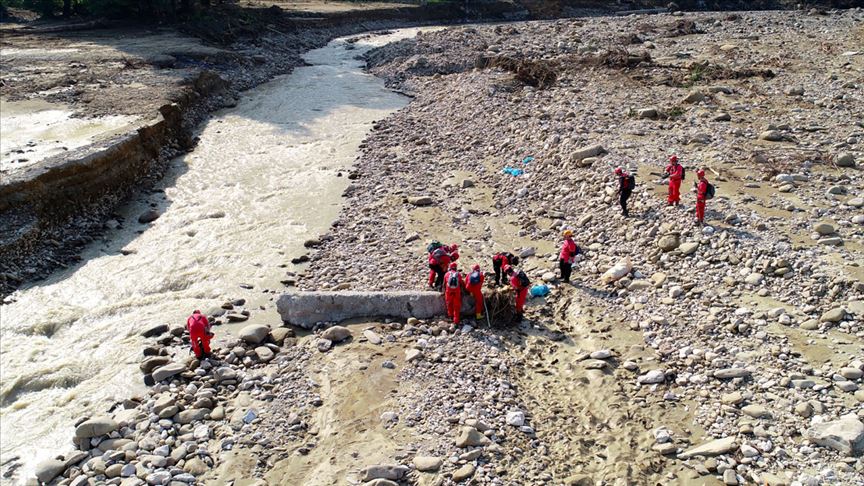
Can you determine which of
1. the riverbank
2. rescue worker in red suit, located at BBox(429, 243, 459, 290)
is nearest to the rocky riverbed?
rescue worker in red suit, located at BBox(429, 243, 459, 290)

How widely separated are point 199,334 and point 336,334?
239 centimetres

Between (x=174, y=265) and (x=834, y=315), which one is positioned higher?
(x=834, y=315)

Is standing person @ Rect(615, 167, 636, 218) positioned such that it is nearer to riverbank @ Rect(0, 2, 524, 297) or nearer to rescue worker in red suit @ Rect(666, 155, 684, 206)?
rescue worker in red suit @ Rect(666, 155, 684, 206)

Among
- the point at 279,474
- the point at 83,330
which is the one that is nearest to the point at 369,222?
the point at 83,330

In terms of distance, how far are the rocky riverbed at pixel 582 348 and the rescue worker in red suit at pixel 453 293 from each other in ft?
1.23

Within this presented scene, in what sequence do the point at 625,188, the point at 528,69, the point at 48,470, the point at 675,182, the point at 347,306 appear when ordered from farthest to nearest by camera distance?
the point at 528,69, the point at 625,188, the point at 675,182, the point at 347,306, the point at 48,470

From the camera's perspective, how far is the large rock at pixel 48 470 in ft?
28.0

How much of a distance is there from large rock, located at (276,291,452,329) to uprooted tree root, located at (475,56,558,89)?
15.4 m

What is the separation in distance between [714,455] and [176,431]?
770cm

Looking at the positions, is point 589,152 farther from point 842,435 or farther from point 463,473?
point 463,473

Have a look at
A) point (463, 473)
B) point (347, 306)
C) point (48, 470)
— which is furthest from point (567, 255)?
point (48, 470)

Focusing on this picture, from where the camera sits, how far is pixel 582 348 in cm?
1038

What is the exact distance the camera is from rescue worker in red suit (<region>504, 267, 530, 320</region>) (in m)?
10.8

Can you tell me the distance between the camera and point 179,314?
12.8 m
